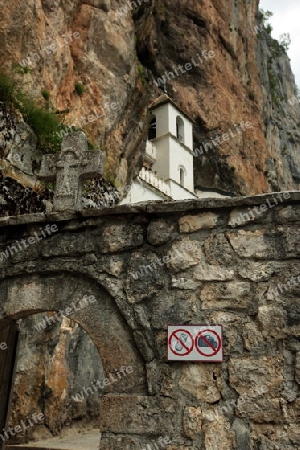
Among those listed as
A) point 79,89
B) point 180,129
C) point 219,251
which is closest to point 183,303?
point 219,251

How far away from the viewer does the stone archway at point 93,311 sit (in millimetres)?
3316

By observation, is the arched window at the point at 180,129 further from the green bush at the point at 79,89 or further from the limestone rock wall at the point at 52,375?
the limestone rock wall at the point at 52,375

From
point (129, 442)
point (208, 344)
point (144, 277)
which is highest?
point (144, 277)

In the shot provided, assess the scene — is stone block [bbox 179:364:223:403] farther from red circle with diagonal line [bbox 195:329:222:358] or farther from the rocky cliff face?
the rocky cliff face

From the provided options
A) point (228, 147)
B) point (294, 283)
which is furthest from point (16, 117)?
point (228, 147)

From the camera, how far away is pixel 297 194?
3.35m

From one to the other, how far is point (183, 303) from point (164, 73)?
19784 millimetres

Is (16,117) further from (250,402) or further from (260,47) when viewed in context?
(260,47)

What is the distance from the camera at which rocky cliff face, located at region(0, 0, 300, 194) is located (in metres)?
10.3

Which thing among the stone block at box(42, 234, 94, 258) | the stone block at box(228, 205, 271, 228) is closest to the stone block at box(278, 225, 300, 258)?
the stone block at box(228, 205, 271, 228)

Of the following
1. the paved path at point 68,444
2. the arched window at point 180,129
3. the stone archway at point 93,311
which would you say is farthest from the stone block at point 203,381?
the arched window at point 180,129

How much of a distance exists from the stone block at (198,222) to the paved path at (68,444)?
4434mm

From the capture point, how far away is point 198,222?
354 cm

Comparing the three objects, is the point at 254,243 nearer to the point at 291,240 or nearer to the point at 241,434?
the point at 291,240
